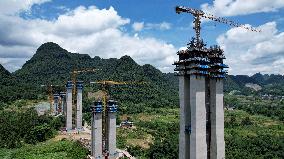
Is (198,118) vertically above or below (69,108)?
above

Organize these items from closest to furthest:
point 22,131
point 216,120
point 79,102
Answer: point 216,120 → point 22,131 → point 79,102

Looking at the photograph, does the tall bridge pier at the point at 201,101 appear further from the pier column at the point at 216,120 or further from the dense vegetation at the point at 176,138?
the dense vegetation at the point at 176,138

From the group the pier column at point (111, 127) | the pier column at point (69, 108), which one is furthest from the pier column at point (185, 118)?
the pier column at point (69, 108)

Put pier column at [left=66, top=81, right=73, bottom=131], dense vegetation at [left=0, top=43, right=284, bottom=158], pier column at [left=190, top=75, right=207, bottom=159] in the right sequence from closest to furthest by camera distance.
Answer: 1. pier column at [left=190, top=75, right=207, bottom=159]
2. dense vegetation at [left=0, top=43, right=284, bottom=158]
3. pier column at [left=66, top=81, right=73, bottom=131]

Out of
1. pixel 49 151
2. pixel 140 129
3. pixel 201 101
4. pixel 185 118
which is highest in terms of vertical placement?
pixel 201 101

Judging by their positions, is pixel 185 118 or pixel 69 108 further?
pixel 69 108


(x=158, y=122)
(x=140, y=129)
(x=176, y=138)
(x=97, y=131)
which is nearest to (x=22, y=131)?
(x=97, y=131)

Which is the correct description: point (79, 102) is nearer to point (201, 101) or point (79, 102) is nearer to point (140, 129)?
point (140, 129)

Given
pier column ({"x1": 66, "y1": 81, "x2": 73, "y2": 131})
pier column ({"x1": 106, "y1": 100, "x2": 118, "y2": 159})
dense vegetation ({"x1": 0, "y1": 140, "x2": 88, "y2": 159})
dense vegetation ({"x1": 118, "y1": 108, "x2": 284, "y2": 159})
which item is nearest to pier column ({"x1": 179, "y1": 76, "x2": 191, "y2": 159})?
dense vegetation ({"x1": 118, "y1": 108, "x2": 284, "y2": 159})

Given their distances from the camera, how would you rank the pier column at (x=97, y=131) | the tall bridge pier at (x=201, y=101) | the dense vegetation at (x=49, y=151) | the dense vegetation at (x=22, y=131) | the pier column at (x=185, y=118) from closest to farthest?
the tall bridge pier at (x=201, y=101) → the pier column at (x=185, y=118) → the pier column at (x=97, y=131) → the dense vegetation at (x=49, y=151) → the dense vegetation at (x=22, y=131)

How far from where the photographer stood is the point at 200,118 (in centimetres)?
3416

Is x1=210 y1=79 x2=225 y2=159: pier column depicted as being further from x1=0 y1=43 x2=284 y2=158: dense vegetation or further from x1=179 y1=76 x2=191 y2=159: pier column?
x1=0 y1=43 x2=284 y2=158: dense vegetation

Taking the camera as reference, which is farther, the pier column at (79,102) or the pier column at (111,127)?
the pier column at (79,102)

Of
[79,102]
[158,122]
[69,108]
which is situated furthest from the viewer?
[158,122]
